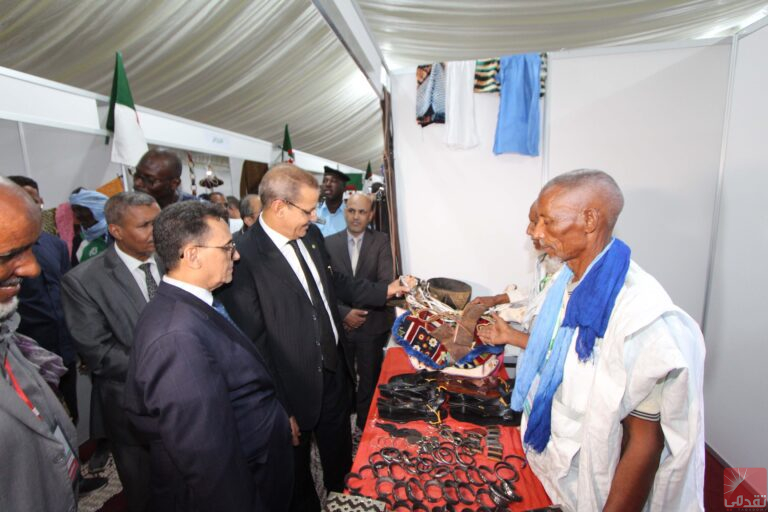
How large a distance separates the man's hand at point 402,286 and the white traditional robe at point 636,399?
1241 millimetres

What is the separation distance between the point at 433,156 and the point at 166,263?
2.42 m

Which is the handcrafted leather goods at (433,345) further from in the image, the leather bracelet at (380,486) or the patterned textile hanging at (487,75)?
the patterned textile hanging at (487,75)

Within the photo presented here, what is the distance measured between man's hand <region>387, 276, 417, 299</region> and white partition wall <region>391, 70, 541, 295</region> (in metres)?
0.85

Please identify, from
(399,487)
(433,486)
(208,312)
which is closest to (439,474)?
(433,486)

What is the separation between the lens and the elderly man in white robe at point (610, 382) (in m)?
1.12

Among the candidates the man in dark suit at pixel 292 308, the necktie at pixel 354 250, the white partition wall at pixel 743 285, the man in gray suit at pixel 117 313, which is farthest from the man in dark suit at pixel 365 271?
the white partition wall at pixel 743 285

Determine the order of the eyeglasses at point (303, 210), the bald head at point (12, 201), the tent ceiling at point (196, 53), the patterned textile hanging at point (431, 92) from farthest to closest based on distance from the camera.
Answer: the tent ceiling at point (196, 53), the patterned textile hanging at point (431, 92), the eyeglasses at point (303, 210), the bald head at point (12, 201)

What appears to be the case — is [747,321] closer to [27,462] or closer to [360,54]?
[360,54]

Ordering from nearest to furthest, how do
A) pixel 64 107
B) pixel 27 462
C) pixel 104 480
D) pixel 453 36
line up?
pixel 27 462, pixel 104 480, pixel 64 107, pixel 453 36

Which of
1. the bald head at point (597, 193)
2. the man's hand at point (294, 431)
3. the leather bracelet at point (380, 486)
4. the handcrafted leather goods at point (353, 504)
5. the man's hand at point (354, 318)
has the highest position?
the bald head at point (597, 193)

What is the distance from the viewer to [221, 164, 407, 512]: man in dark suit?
190 centimetres

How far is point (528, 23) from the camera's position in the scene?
425 cm

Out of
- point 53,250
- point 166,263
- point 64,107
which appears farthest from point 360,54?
point 64,107

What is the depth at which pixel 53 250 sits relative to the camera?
274 centimetres
